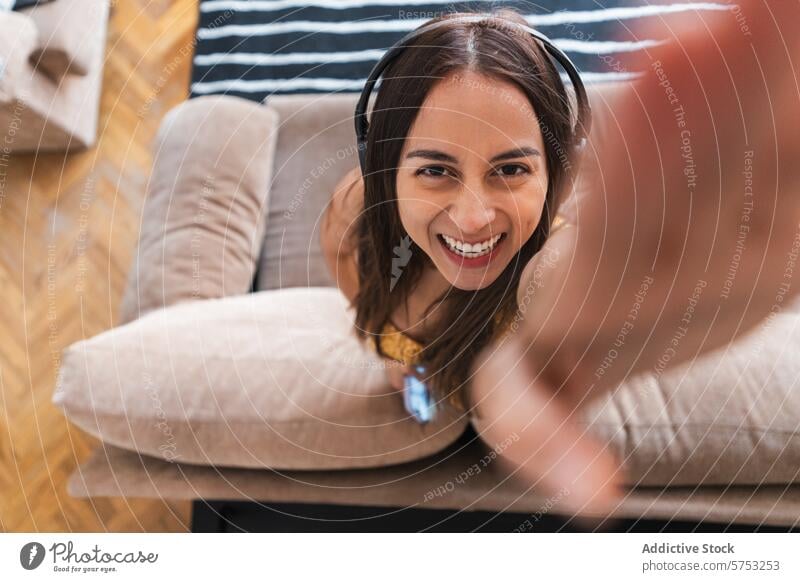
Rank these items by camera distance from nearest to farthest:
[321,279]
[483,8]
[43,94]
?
[483,8], [43,94], [321,279]

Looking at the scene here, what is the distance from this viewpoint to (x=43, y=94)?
0.55m

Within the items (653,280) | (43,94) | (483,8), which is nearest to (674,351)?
(653,280)

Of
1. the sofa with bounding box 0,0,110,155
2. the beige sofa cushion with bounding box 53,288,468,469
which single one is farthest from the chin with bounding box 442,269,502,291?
the sofa with bounding box 0,0,110,155

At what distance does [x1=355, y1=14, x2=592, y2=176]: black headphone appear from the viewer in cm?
42

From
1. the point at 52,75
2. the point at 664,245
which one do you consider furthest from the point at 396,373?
the point at 52,75

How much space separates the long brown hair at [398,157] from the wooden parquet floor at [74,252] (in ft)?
0.73

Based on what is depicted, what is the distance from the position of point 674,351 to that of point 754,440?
4.1 inches

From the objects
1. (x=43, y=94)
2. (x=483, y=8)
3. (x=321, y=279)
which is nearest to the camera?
(x=483, y=8)

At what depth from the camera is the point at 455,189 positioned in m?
0.44

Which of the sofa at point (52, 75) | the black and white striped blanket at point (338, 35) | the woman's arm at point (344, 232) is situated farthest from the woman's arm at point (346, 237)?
the sofa at point (52, 75)

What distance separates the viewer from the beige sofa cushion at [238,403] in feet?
1.78

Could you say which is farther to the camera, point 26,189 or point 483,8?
point 26,189
